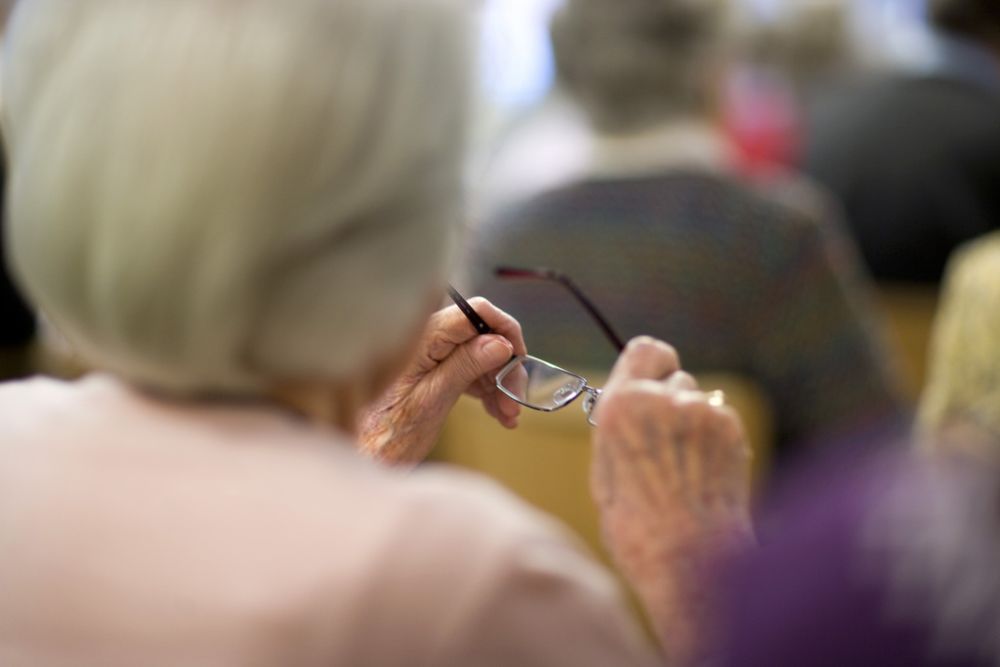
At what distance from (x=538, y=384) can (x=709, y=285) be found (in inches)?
36.3

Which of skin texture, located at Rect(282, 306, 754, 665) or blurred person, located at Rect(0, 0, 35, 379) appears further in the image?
blurred person, located at Rect(0, 0, 35, 379)

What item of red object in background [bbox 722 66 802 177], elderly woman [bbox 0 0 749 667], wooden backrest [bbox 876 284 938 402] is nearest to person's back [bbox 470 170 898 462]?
wooden backrest [bbox 876 284 938 402]

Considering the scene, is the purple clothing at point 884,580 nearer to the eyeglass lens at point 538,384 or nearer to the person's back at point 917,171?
the eyeglass lens at point 538,384

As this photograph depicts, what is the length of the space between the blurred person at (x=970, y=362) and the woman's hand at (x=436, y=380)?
79 centimetres

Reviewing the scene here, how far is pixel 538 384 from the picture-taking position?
99 cm

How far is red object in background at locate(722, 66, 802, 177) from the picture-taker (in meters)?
3.80

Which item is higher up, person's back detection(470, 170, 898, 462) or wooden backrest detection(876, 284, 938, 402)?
person's back detection(470, 170, 898, 462)

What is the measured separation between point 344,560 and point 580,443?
1220mm

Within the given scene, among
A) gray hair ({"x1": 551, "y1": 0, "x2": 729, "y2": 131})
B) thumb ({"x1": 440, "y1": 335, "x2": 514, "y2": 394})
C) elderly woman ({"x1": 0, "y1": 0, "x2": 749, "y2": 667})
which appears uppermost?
elderly woman ({"x1": 0, "y1": 0, "x2": 749, "y2": 667})

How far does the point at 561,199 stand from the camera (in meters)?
1.96

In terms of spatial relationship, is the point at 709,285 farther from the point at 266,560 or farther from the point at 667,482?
A: the point at 266,560

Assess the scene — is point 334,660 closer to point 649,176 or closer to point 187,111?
point 187,111

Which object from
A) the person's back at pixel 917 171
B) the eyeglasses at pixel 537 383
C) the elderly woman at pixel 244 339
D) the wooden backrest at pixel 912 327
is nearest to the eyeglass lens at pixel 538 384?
the eyeglasses at pixel 537 383

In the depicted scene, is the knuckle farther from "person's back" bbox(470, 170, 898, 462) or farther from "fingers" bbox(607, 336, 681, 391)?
"person's back" bbox(470, 170, 898, 462)
